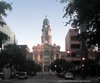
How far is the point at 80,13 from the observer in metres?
32.3

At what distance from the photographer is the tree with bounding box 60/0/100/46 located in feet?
102

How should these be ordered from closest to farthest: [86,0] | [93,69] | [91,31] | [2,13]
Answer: [86,0] → [91,31] → [2,13] → [93,69]

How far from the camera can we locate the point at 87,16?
32219mm

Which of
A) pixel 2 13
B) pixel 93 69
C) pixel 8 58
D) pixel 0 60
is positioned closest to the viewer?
pixel 2 13

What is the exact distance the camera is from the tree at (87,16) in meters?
31.0

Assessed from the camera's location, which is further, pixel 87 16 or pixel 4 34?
pixel 4 34

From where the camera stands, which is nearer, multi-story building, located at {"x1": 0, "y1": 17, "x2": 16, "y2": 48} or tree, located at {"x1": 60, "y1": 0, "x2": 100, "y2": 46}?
tree, located at {"x1": 60, "y1": 0, "x2": 100, "y2": 46}

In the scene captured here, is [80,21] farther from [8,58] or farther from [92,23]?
[8,58]

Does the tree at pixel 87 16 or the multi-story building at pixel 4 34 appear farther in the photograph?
the multi-story building at pixel 4 34

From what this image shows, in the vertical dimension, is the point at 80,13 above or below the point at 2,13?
below

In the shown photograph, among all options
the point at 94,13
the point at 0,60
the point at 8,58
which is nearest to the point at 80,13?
the point at 94,13

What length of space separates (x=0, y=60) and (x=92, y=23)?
208ft

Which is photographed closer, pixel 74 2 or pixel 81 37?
pixel 74 2

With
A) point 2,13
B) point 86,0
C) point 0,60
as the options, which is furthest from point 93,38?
point 0,60
